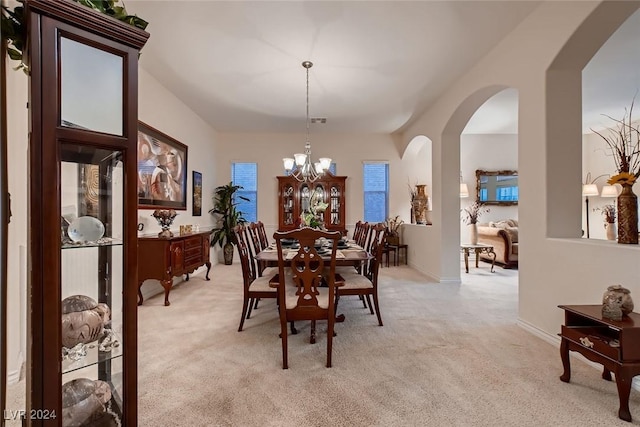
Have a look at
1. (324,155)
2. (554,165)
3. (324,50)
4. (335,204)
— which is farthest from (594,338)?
(324,155)

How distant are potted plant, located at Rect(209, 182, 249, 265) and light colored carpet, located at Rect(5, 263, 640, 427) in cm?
306

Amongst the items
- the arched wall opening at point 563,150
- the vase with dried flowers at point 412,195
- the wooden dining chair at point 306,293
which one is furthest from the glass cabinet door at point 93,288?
the vase with dried flowers at point 412,195

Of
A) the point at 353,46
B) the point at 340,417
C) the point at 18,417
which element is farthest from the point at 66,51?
the point at 353,46

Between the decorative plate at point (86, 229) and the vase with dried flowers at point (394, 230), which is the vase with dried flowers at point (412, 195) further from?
the decorative plate at point (86, 229)

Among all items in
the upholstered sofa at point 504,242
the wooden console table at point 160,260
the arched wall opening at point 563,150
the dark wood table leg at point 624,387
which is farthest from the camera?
the upholstered sofa at point 504,242

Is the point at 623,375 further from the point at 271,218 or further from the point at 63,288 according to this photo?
the point at 271,218

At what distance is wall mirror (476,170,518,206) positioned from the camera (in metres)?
7.32

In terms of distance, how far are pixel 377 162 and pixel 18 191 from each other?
20.3 ft

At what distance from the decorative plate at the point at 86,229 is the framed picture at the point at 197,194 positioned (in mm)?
4490

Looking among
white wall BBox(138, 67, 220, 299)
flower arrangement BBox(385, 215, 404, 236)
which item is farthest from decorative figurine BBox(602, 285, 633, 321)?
flower arrangement BBox(385, 215, 404, 236)

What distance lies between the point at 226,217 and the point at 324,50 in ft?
13.7

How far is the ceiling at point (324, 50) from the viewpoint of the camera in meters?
2.73

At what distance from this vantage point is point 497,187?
7.32 m

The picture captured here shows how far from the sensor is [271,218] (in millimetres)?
7121
